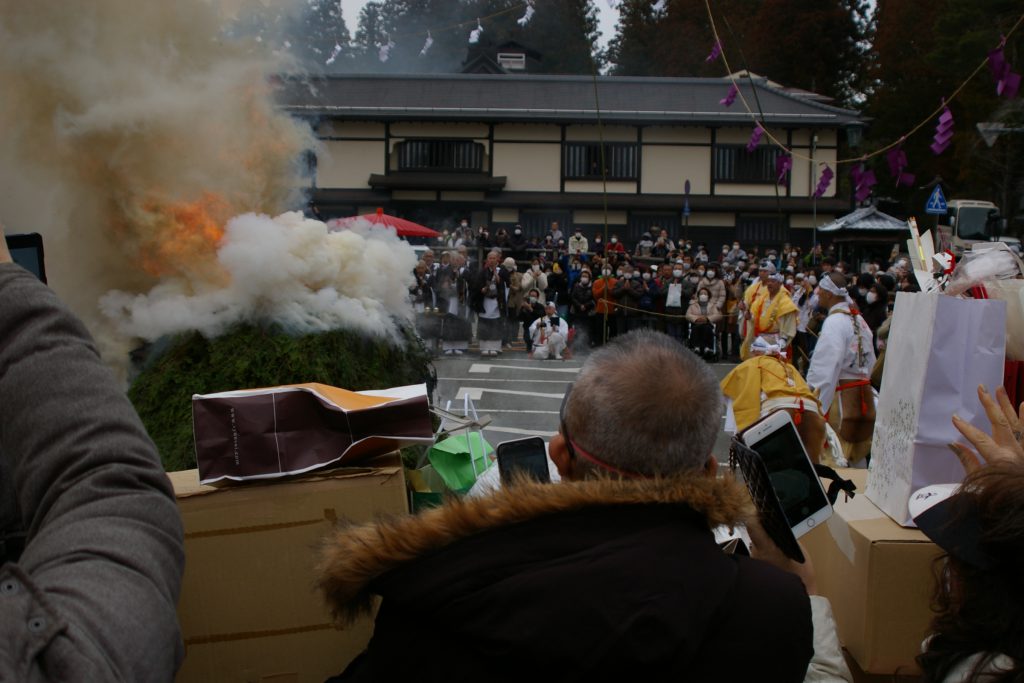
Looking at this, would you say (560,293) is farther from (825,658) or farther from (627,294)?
(825,658)

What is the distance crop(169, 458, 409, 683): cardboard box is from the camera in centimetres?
232

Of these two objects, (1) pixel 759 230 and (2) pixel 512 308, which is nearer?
(2) pixel 512 308

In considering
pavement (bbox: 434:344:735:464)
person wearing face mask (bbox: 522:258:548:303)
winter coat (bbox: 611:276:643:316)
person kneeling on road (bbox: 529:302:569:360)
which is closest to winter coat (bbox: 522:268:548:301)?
person wearing face mask (bbox: 522:258:548:303)

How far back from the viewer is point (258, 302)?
3707 mm

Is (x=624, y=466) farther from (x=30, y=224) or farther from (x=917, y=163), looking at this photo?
(x=917, y=163)

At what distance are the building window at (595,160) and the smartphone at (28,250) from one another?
2529 centimetres

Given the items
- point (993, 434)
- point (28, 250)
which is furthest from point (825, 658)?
point (28, 250)

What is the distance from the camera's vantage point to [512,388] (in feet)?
42.5

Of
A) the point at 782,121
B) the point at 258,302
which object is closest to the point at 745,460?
the point at 258,302

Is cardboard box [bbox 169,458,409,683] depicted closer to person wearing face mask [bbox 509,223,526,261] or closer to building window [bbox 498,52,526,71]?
person wearing face mask [bbox 509,223,526,261]

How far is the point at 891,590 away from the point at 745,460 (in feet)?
2.22

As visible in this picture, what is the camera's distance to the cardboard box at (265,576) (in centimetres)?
232

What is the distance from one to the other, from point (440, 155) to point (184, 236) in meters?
23.3

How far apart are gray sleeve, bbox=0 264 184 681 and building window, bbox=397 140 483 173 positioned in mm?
26219
